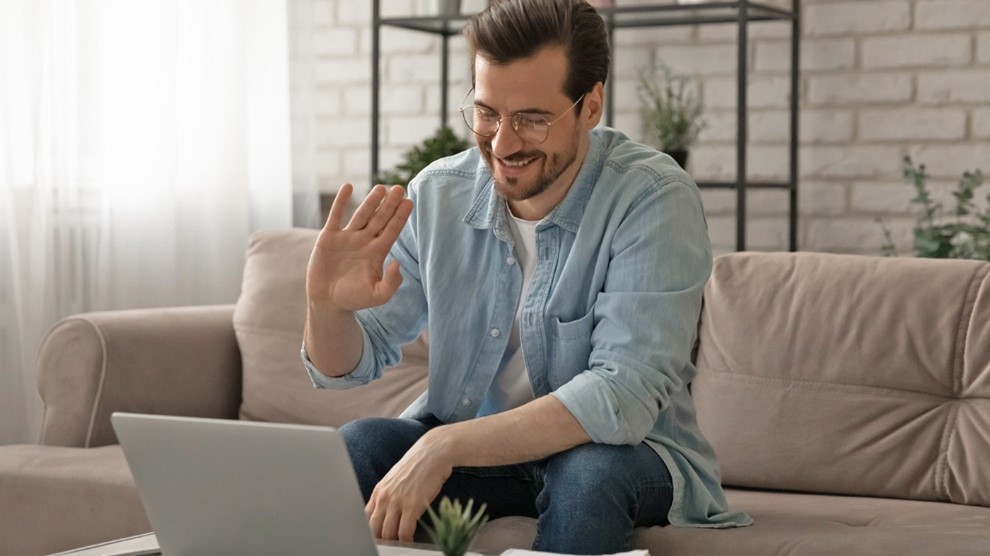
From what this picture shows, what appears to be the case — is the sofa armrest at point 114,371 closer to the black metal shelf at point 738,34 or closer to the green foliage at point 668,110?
the black metal shelf at point 738,34

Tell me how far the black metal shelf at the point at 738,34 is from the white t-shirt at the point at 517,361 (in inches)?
44.2

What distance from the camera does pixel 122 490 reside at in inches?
92.7

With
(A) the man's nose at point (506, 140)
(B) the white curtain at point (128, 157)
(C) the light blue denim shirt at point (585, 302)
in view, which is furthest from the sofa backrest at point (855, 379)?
(B) the white curtain at point (128, 157)

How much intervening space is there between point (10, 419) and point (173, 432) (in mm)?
1821

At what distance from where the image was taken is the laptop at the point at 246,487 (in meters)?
1.34

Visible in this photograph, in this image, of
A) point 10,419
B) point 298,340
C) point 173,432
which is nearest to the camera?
point 173,432

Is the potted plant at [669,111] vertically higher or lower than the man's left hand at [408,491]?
higher

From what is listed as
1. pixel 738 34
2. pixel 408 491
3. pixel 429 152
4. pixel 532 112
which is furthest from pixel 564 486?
pixel 429 152

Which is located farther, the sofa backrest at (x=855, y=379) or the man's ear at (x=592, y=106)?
the sofa backrest at (x=855, y=379)

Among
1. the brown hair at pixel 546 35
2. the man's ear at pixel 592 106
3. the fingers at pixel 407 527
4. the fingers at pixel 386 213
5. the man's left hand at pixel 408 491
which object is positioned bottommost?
the fingers at pixel 407 527

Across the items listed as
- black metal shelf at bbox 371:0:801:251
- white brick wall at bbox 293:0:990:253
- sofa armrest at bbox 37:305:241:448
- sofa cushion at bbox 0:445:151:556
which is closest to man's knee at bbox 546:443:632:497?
sofa cushion at bbox 0:445:151:556

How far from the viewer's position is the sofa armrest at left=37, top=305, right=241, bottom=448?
2.58 metres

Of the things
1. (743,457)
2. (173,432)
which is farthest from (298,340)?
(173,432)

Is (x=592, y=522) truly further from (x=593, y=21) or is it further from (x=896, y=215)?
(x=896, y=215)
